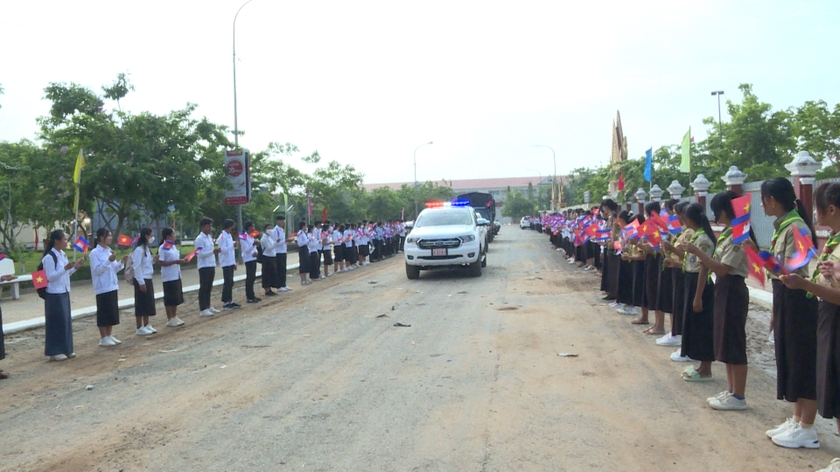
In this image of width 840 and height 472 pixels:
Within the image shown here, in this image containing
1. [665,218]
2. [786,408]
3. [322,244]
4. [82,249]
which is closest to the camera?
[786,408]

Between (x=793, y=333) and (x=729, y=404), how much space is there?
1.16 m

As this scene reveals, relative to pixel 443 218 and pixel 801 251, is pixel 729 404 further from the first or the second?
pixel 443 218

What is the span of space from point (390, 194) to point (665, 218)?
191 feet

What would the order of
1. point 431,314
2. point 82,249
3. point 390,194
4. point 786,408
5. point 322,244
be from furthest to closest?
point 390,194, point 322,244, point 431,314, point 82,249, point 786,408

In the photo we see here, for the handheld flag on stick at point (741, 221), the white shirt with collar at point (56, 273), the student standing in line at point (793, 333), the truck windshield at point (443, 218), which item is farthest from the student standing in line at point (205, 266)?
the student standing in line at point (793, 333)

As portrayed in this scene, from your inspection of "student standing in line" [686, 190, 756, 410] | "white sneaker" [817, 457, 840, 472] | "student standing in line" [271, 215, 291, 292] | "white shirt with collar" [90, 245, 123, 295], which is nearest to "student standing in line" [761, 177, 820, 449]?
"white sneaker" [817, 457, 840, 472]

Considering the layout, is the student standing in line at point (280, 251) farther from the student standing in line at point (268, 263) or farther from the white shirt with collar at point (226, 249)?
the white shirt with collar at point (226, 249)

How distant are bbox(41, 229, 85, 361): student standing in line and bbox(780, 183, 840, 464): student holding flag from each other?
8164mm

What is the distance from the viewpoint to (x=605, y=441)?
4.66m

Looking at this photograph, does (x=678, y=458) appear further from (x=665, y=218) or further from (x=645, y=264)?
(x=645, y=264)

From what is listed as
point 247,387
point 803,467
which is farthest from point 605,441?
point 247,387

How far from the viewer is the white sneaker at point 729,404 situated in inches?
211

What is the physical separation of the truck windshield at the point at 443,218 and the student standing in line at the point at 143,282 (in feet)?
27.7

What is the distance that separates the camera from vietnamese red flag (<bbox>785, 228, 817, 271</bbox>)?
4.12 m
